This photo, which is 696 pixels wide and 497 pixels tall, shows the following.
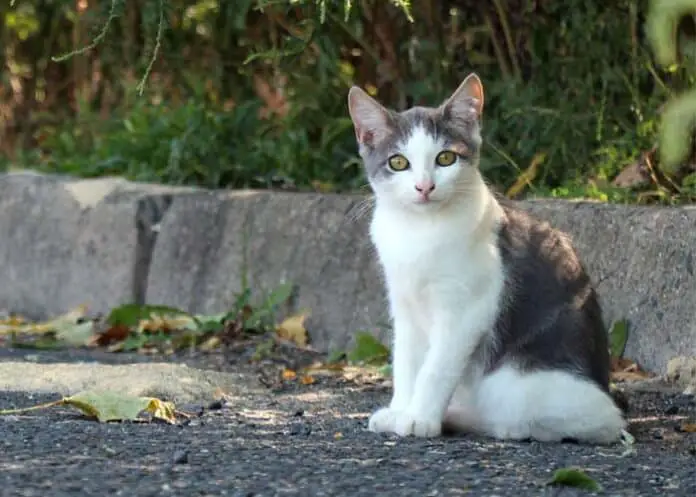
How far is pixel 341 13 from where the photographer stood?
20.7 ft

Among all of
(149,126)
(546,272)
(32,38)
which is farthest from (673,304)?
(32,38)

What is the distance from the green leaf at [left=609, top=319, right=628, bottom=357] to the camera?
4.76 metres

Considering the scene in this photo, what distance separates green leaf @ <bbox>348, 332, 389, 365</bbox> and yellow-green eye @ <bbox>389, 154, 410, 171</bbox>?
1.39m

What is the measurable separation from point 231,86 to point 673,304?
3.75 meters

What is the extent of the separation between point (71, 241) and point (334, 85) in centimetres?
160

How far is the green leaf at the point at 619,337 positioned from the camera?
4.76 metres

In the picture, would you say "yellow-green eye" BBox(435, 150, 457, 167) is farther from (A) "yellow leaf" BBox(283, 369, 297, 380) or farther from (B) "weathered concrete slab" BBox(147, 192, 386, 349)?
(B) "weathered concrete slab" BBox(147, 192, 386, 349)

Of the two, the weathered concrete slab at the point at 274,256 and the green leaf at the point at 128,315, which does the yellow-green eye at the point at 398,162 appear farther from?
the green leaf at the point at 128,315

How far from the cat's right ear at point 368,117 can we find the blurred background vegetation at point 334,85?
30.1 inches

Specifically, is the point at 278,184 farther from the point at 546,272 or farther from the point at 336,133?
the point at 546,272

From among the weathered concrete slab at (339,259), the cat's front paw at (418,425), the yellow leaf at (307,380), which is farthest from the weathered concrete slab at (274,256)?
the cat's front paw at (418,425)

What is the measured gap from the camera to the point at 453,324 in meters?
3.81

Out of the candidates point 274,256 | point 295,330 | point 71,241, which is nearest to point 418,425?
point 295,330

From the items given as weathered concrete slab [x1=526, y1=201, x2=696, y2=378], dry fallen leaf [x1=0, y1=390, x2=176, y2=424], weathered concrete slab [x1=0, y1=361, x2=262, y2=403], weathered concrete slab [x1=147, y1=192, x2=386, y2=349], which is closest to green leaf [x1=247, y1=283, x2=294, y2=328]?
weathered concrete slab [x1=147, y1=192, x2=386, y2=349]
